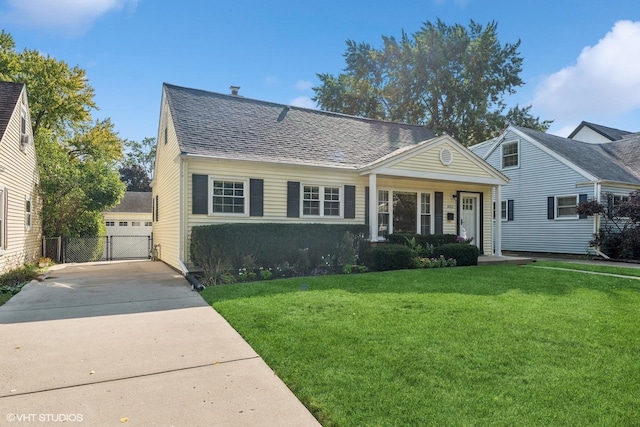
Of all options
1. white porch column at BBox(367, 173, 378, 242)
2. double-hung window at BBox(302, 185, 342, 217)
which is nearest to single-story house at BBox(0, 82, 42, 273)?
double-hung window at BBox(302, 185, 342, 217)

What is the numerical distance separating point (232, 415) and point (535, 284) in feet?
24.3

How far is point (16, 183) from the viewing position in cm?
1080

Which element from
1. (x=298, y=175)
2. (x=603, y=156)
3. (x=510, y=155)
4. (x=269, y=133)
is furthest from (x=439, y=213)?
(x=603, y=156)

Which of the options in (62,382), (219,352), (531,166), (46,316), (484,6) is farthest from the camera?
(531,166)

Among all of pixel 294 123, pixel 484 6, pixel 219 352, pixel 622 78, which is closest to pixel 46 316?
pixel 219 352

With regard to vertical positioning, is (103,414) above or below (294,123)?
below

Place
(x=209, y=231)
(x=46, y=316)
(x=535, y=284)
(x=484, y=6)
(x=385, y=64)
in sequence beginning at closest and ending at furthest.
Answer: (x=46, y=316) → (x=535, y=284) → (x=209, y=231) → (x=484, y=6) → (x=385, y=64)

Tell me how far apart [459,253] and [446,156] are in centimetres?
361

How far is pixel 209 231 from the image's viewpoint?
927 cm

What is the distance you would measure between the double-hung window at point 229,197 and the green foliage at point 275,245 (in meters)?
1.12

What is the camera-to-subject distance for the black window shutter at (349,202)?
1229 centimetres

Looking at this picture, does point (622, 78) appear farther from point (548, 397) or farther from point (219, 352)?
point (219, 352)

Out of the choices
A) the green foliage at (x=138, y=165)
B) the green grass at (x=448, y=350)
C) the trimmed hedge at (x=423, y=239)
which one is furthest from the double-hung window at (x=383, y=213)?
the green foliage at (x=138, y=165)

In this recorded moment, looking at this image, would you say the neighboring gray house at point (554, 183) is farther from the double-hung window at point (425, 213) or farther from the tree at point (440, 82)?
the tree at point (440, 82)
